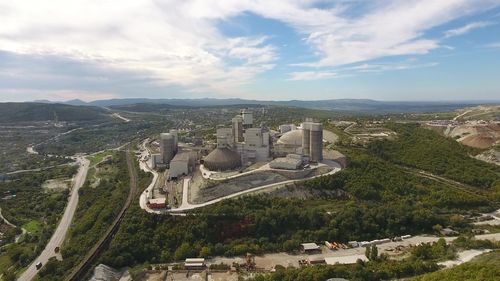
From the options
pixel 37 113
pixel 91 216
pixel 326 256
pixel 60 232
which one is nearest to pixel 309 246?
pixel 326 256

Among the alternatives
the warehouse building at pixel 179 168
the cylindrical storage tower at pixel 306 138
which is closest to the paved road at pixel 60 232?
the warehouse building at pixel 179 168

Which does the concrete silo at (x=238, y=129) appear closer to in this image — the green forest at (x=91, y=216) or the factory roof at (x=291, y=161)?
the factory roof at (x=291, y=161)

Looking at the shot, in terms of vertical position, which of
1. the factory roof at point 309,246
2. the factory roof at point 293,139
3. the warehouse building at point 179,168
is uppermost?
the factory roof at point 293,139

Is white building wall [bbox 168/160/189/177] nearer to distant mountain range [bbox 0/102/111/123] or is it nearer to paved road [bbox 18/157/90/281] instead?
paved road [bbox 18/157/90/281]

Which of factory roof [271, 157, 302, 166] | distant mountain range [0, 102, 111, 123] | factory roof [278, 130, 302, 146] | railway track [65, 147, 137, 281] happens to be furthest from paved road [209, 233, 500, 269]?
distant mountain range [0, 102, 111, 123]

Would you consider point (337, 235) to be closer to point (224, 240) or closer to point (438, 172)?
point (224, 240)

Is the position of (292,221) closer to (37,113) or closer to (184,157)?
(184,157)
